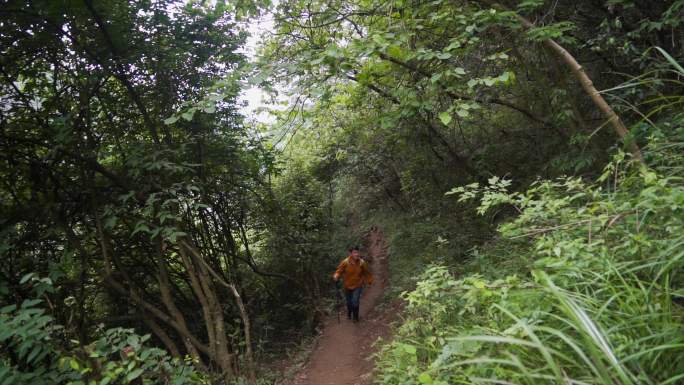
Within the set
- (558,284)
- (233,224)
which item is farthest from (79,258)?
(558,284)

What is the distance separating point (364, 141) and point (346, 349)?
5.16 metres

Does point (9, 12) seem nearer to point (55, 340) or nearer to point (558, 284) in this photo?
point (55, 340)

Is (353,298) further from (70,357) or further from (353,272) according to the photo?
(70,357)

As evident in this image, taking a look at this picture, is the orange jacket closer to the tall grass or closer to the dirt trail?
the dirt trail

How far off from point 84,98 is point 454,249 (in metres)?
6.29

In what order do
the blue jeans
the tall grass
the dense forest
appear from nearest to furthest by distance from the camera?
the tall grass
the dense forest
the blue jeans

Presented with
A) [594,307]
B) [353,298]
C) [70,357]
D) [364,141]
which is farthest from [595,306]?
[364,141]

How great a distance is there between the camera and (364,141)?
1014 cm

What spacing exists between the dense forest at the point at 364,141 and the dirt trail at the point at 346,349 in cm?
66

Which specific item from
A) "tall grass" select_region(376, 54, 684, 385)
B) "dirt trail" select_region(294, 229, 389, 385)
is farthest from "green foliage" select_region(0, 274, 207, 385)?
"dirt trail" select_region(294, 229, 389, 385)

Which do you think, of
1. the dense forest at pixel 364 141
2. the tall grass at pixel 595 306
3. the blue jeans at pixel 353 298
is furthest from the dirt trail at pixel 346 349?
the tall grass at pixel 595 306

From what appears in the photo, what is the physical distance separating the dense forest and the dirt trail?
66 centimetres

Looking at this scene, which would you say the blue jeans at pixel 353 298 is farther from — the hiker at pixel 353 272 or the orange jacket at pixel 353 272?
the orange jacket at pixel 353 272

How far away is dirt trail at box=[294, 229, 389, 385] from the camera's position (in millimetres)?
6254
